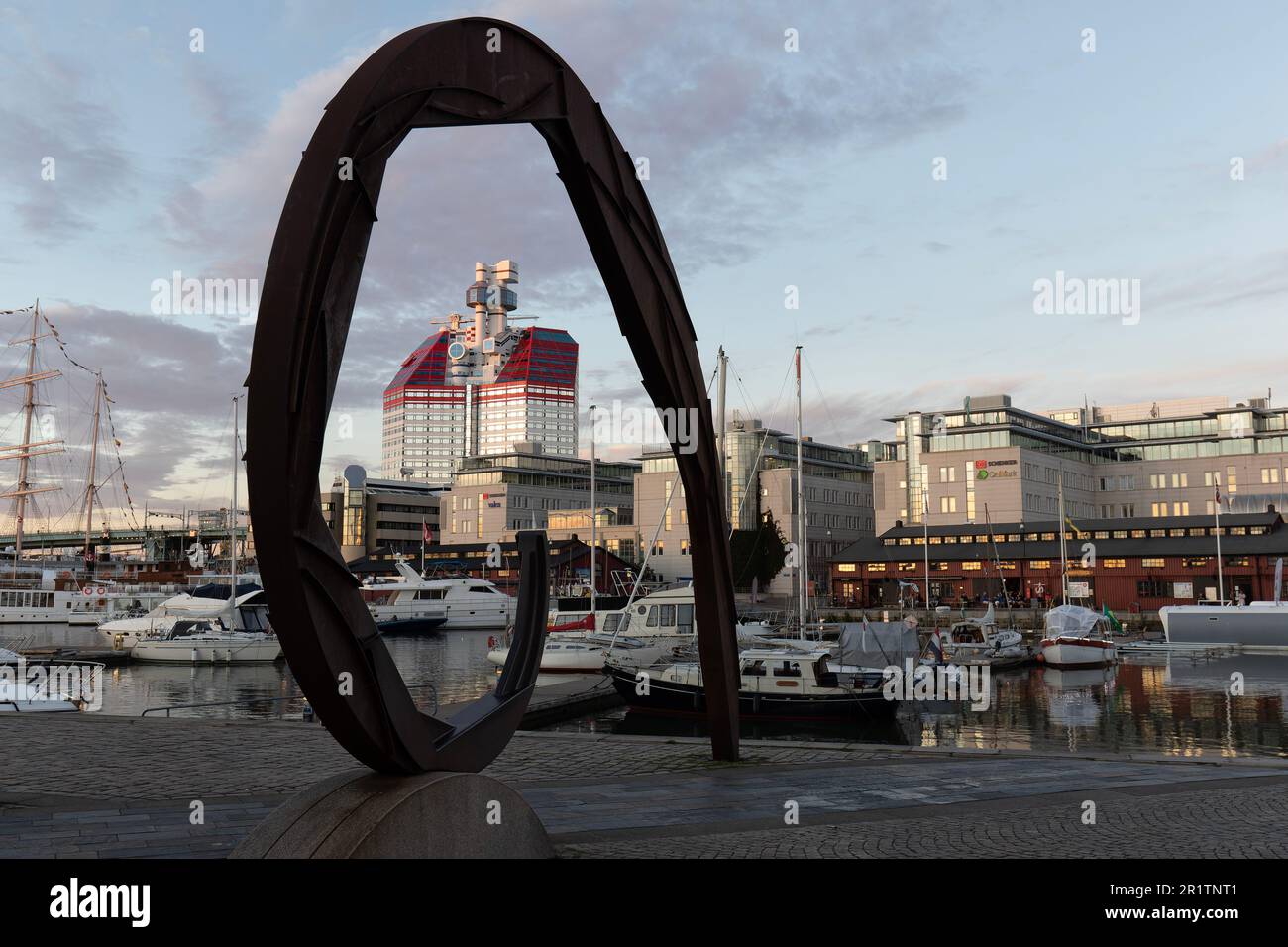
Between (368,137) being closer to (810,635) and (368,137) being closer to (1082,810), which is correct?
(1082,810)

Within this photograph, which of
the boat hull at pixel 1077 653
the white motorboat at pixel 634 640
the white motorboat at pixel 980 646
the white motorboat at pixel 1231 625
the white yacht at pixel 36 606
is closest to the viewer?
the white motorboat at pixel 634 640

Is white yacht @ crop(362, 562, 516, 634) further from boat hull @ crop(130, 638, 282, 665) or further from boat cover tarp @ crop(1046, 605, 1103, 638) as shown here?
boat cover tarp @ crop(1046, 605, 1103, 638)

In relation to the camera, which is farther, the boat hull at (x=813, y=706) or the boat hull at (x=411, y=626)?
the boat hull at (x=411, y=626)

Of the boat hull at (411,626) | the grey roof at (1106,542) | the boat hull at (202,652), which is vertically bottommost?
the boat hull at (411,626)

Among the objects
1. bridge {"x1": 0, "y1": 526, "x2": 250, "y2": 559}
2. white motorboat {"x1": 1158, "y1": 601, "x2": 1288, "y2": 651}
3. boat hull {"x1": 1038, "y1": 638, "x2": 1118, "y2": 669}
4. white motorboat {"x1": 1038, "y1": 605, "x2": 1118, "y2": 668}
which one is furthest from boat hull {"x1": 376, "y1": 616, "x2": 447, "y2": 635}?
bridge {"x1": 0, "y1": 526, "x2": 250, "y2": 559}

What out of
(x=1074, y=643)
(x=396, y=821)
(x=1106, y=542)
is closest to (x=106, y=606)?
(x=1074, y=643)

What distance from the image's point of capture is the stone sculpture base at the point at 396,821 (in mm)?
6203

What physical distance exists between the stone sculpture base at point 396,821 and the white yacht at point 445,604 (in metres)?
66.6

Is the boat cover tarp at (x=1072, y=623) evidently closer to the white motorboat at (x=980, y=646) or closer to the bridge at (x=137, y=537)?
the white motorboat at (x=980, y=646)

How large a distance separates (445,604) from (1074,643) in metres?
45.4

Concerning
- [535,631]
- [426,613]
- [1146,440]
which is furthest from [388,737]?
[1146,440]

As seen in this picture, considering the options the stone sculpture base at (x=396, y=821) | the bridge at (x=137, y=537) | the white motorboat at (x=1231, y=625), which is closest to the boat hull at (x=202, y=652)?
the stone sculpture base at (x=396, y=821)

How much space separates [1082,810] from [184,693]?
33640mm
